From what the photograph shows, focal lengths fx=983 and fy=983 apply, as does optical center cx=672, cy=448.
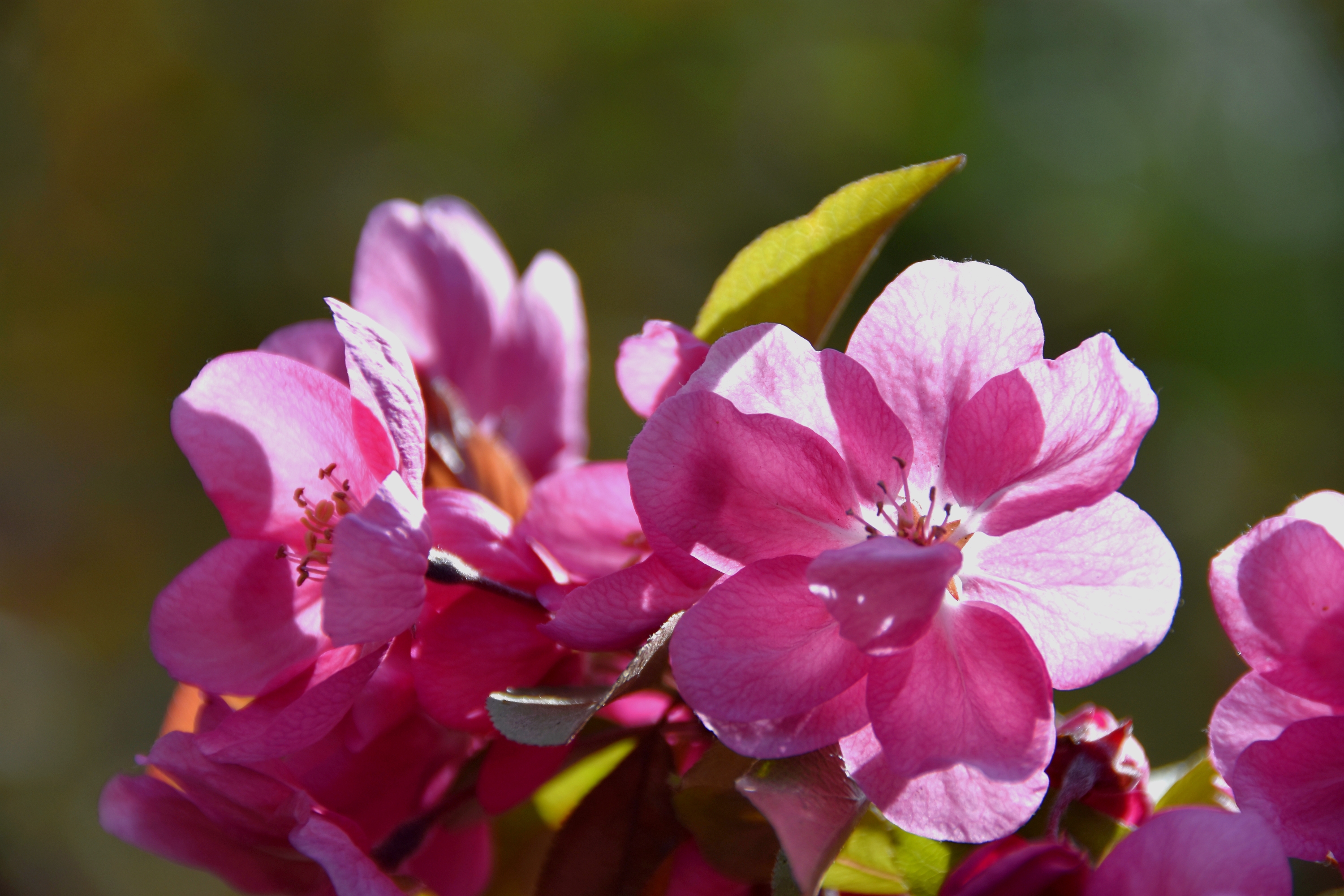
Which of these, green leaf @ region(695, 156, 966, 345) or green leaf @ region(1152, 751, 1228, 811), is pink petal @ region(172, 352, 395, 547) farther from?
green leaf @ region(1152, 751, 1228, 811)

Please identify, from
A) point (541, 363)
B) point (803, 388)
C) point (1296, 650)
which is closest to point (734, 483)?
point (803, 388)

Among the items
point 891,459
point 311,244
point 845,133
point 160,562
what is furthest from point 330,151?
point 891,459

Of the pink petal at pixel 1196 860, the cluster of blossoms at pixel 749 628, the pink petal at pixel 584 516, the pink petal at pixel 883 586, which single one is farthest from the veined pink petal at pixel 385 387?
the pink petal at pixel 1196 860

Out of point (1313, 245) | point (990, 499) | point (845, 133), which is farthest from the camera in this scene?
Result: point (845, 133)

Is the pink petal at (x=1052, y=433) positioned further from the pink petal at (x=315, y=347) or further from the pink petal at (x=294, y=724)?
the pink petal at (x=315, y=347)

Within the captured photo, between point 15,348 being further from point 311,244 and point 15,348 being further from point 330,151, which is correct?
point 330,151
